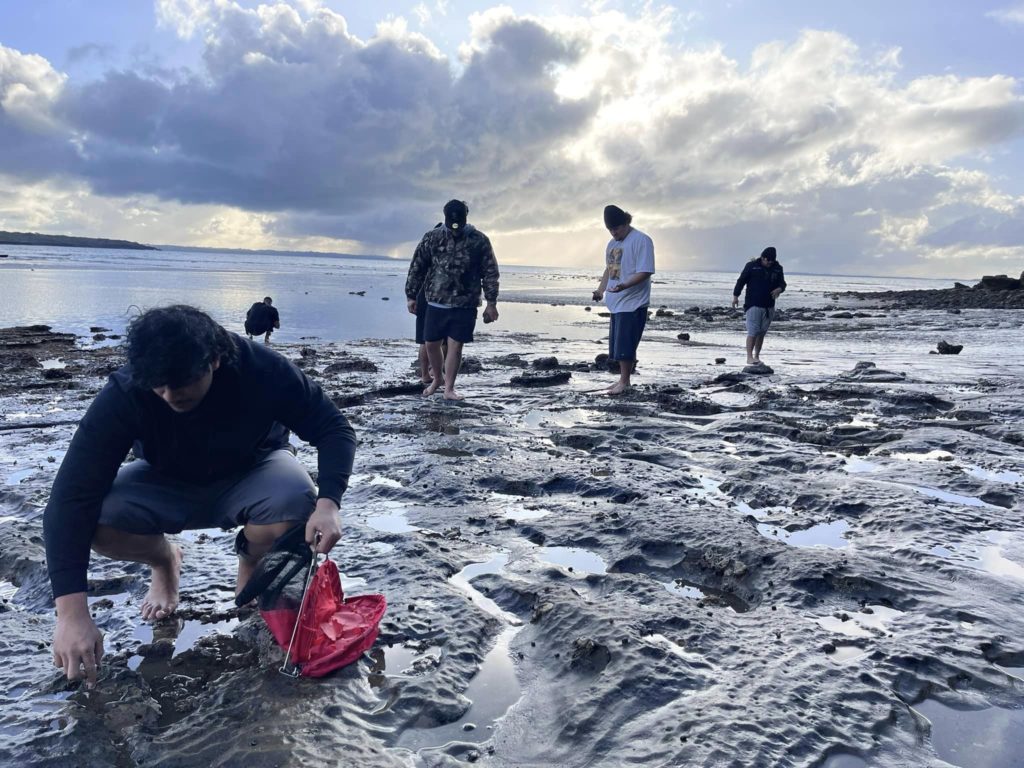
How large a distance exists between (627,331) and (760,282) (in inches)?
147

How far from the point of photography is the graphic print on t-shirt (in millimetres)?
8477

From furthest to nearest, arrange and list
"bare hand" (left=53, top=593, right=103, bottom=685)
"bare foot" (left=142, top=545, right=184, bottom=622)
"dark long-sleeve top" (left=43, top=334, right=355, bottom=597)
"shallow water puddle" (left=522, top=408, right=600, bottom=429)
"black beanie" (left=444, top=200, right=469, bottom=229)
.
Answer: "black beanie" (left=444, top=200, right=469, bottom=229) < "shallow water puddle" (left=522, top=408, right=600, bottom=429) < "bare foot" (left=142, top=545, right=184, bottom=622) < "dark long-sleeve top" (left=43, top=334, right=355, bottom=597) < "bare hand" (left=53, top=593, right=103, bottom=685)

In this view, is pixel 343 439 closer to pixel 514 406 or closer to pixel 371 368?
pixel 514 406

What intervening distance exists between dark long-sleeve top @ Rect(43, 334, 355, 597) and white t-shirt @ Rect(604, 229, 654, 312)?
18.7 feet

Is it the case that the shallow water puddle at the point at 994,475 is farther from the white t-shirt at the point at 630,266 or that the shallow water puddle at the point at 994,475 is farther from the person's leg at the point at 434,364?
the person's leg at the point at 434,364

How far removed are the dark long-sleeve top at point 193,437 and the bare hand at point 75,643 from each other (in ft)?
0.30

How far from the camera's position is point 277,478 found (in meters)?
2.97

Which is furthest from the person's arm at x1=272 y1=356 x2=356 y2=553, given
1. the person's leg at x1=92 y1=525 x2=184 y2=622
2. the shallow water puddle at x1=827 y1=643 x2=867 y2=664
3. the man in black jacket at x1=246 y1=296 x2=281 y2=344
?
the man in black jacket at x1=246 y1=296 x2=281 y2=344

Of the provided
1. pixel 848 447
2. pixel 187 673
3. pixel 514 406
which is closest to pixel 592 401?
pixel 514 406

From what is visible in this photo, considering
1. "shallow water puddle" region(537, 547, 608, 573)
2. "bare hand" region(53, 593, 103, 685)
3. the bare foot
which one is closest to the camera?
"bare hand" region(53, 593, 103, 685)

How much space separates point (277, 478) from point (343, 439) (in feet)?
1.03

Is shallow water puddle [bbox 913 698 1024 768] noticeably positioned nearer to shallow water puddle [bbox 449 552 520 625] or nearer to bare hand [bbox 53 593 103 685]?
shallow water puddle [bbox 449 552 520 625]

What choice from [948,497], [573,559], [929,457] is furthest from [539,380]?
[573,559]

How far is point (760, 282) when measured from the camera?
11055 millimetres
